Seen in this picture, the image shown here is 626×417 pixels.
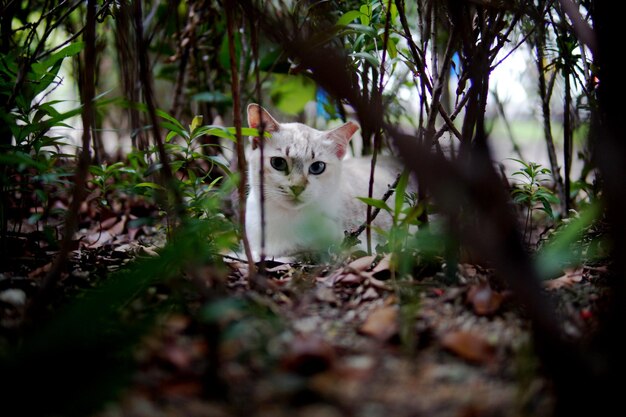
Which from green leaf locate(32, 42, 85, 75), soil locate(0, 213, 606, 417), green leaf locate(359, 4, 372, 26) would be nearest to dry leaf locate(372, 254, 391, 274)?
soil locate(0, 213, 606, 417)

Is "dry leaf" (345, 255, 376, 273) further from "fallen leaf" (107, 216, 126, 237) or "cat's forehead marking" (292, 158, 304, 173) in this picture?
"fallen leaf" (107, 216, 126, 237)

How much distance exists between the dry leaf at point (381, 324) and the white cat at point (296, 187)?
86cm

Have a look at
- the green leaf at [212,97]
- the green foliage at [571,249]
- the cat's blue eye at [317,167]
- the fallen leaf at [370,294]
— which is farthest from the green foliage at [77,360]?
the green leaf at [212,97]

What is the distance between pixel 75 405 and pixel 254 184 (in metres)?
1.67

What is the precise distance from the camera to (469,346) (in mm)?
1052

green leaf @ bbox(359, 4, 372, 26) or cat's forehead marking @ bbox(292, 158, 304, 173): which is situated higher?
green leaf @ bbox(359, 4, 372, 26)

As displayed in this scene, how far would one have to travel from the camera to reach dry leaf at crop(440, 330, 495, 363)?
103 cm

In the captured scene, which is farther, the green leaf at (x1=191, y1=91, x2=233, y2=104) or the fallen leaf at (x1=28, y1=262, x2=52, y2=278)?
the green leaf at (x1=191, y1=91, x2=233, y2=104)

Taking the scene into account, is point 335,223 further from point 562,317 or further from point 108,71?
point 108,71

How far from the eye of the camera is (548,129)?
2.48 metres

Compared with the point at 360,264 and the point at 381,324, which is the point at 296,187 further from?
the point at 381,324

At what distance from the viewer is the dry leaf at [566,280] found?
4.78ft

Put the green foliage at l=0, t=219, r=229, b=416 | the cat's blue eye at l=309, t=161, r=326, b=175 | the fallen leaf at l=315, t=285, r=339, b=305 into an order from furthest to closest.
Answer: the cat's blue eye at l=309, t=161, r=326, b=175 → the fallen leaf at l=315, t=285, r=339, b=305 → the green foliage at l=0, t=219, r=229, b=416

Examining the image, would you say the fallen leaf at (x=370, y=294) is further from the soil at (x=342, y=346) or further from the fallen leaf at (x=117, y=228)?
the fallen leaf at (x=117, y=228)
